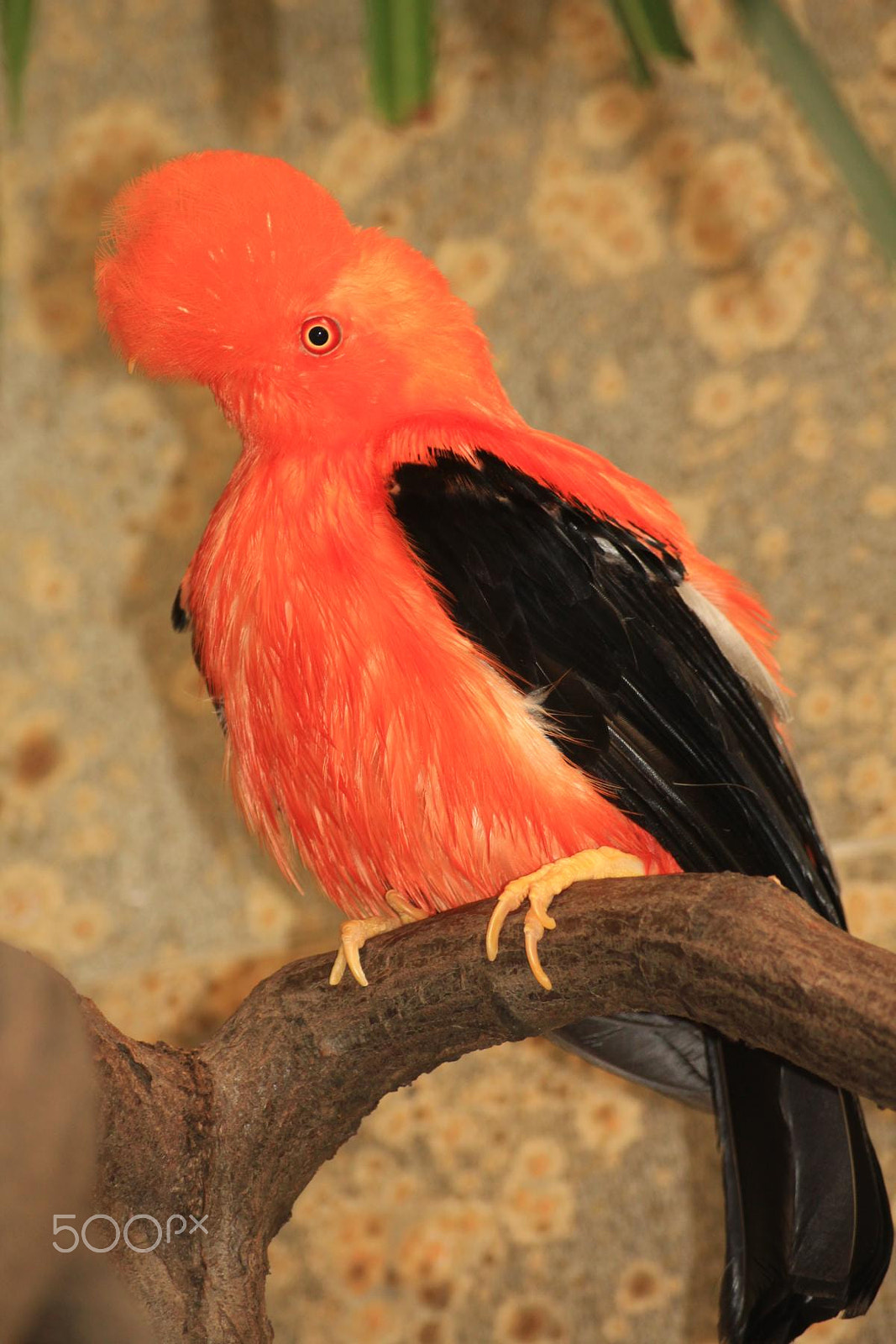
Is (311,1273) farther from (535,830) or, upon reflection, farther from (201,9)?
(201,9)

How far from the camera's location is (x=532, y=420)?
2727 mm

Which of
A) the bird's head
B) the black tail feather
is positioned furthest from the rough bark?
the bird's head

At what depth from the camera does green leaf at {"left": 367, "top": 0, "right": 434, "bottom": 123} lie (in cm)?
68

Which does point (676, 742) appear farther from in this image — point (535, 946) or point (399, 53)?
point (399, 53)

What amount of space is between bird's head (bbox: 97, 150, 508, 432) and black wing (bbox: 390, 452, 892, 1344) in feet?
0.52

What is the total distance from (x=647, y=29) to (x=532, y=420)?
1.98m

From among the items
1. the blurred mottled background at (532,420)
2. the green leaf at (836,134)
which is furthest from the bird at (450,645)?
the blurred mottled background at (532,420)

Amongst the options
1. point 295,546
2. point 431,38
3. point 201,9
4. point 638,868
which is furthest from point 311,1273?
point 201,9

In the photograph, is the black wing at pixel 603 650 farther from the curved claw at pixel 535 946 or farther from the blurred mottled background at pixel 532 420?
the blurred mottled background at pixel 532 420

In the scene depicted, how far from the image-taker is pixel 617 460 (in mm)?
2695

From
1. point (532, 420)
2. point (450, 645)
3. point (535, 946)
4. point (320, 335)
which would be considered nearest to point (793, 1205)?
point (535, 946)

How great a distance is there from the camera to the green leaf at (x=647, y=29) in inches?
29.4

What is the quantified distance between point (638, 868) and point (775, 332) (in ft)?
5.07

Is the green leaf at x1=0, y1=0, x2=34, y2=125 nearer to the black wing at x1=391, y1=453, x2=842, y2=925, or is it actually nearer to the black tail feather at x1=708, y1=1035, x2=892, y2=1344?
the black wing at x1=391, y1=453, x2=842, y2=925
